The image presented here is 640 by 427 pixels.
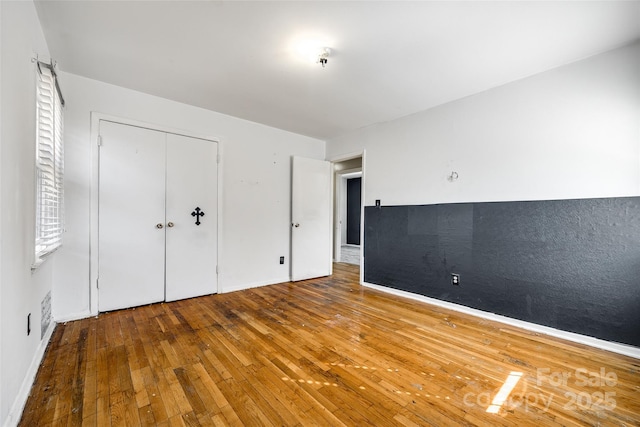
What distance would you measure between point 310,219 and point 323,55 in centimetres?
267

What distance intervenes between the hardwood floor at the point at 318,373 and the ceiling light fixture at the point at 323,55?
2.39 meters

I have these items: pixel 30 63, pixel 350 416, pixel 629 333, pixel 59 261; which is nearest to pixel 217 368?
pixel 350 416

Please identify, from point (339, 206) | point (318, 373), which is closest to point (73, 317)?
point (318, 373)

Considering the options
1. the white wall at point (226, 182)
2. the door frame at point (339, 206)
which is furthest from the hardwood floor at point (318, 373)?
the door frame at point (339, 206)

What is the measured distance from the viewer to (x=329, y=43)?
211 centimetres

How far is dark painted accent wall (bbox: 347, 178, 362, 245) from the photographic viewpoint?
23.3ft

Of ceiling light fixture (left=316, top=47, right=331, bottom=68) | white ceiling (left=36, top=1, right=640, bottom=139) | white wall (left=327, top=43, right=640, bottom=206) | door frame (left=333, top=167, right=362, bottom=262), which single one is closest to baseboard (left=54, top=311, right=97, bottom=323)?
white ceiling (left=36, top=1, right=640, bottom=139)

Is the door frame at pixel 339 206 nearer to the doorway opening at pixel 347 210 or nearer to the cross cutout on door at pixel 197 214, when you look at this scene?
the doorway opening at pixel 347 210

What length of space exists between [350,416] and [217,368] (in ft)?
3.20

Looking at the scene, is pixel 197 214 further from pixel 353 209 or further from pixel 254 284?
pixel 353 209

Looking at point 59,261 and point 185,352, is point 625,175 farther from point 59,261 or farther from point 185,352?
point 59,261

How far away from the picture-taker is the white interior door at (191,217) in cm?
320

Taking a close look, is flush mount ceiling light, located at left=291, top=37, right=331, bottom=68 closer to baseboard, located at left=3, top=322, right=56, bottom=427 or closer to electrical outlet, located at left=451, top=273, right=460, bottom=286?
electrical outlet, located at left=451, top=273, right=460, bottom=286

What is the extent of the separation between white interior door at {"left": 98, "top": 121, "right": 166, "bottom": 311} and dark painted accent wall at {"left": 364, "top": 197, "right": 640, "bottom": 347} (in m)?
3.05
